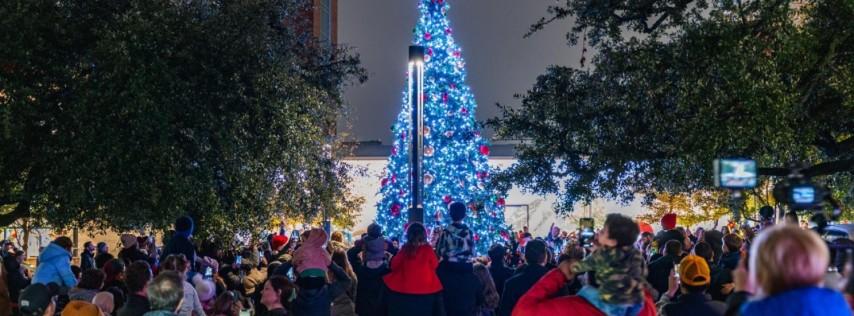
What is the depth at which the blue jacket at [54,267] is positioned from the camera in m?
12.2

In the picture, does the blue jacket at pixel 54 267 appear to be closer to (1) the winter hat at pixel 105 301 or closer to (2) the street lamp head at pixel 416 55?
(1) the winter hat at pixel 105 301

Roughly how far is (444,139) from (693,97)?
1226 cm

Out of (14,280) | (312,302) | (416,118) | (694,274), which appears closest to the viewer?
(694,274)

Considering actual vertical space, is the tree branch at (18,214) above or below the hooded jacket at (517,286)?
above

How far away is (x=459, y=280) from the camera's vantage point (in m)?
10.5

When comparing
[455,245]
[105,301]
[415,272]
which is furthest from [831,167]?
[105,301]

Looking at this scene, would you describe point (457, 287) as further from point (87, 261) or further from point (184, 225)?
point (87, 261)

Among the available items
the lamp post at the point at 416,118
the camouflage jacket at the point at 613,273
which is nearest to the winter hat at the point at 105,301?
the camouflage jacket at the point at 613,273

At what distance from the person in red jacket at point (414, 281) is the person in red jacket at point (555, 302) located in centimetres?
425

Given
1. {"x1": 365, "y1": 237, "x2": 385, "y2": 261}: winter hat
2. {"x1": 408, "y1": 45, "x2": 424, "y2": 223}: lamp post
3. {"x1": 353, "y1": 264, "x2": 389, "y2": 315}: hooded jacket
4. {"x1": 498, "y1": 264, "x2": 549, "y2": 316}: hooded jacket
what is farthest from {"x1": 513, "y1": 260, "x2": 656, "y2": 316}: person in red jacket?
{"x1": 408, "y1": 45, "x2": 424, "y2": 223}: lamp post

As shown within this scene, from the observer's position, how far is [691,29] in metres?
15.4

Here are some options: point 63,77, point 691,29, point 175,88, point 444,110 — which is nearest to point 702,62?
point 691,29

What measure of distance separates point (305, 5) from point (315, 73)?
1.63m

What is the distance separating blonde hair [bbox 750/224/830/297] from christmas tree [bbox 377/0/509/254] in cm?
2257
